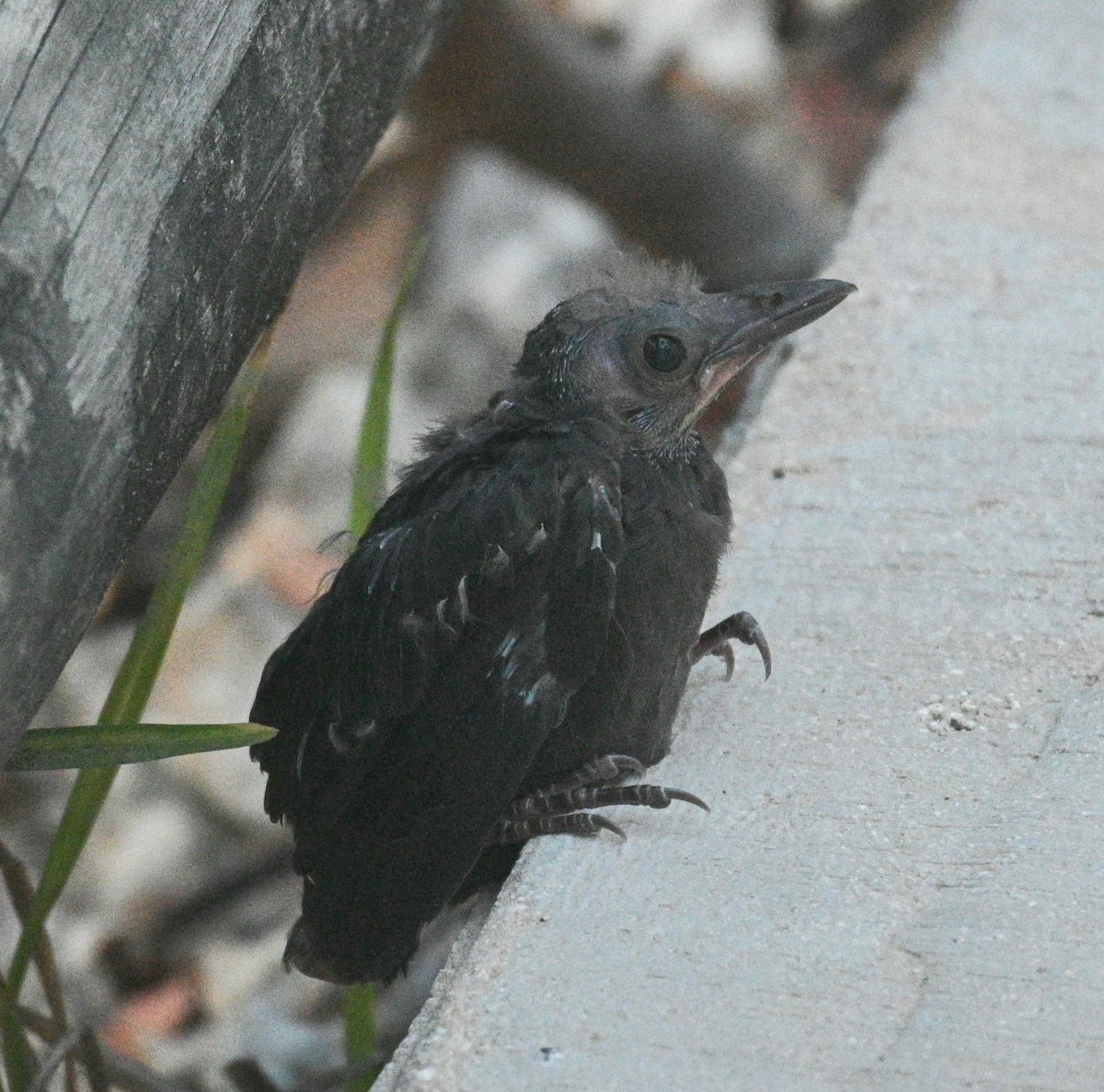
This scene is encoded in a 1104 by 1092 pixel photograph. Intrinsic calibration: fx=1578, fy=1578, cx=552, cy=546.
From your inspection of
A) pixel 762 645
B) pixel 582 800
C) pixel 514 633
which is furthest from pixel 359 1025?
pixel 762 645

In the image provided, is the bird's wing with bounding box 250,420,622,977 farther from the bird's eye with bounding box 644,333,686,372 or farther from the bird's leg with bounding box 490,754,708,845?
the bird's eye with bounding box 644,333,686,372

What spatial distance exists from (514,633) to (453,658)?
0.09 m

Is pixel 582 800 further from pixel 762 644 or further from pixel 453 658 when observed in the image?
pixel 762 644

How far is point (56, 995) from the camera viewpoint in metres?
2.47

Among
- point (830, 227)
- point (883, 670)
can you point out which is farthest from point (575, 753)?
point (830, 227)

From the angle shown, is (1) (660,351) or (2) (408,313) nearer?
(1) (660,351)

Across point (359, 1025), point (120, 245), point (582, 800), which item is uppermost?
point (120, 245)

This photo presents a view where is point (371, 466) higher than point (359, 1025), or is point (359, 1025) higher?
point (371, 466)

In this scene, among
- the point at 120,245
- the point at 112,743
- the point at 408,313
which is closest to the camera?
the point at 120,245

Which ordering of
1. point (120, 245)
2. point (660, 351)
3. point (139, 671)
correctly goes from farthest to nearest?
point (660, 351) < point (139, 671) < point (120, 245)

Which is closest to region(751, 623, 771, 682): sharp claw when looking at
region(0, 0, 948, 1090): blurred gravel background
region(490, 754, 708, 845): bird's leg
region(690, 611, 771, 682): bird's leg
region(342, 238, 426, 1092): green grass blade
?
region(690, 611, 771, 682): bird's leg

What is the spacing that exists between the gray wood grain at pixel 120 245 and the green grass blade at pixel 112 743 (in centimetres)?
13

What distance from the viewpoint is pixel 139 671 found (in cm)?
228

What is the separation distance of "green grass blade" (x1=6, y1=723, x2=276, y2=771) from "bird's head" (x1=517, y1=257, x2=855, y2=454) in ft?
2.50
